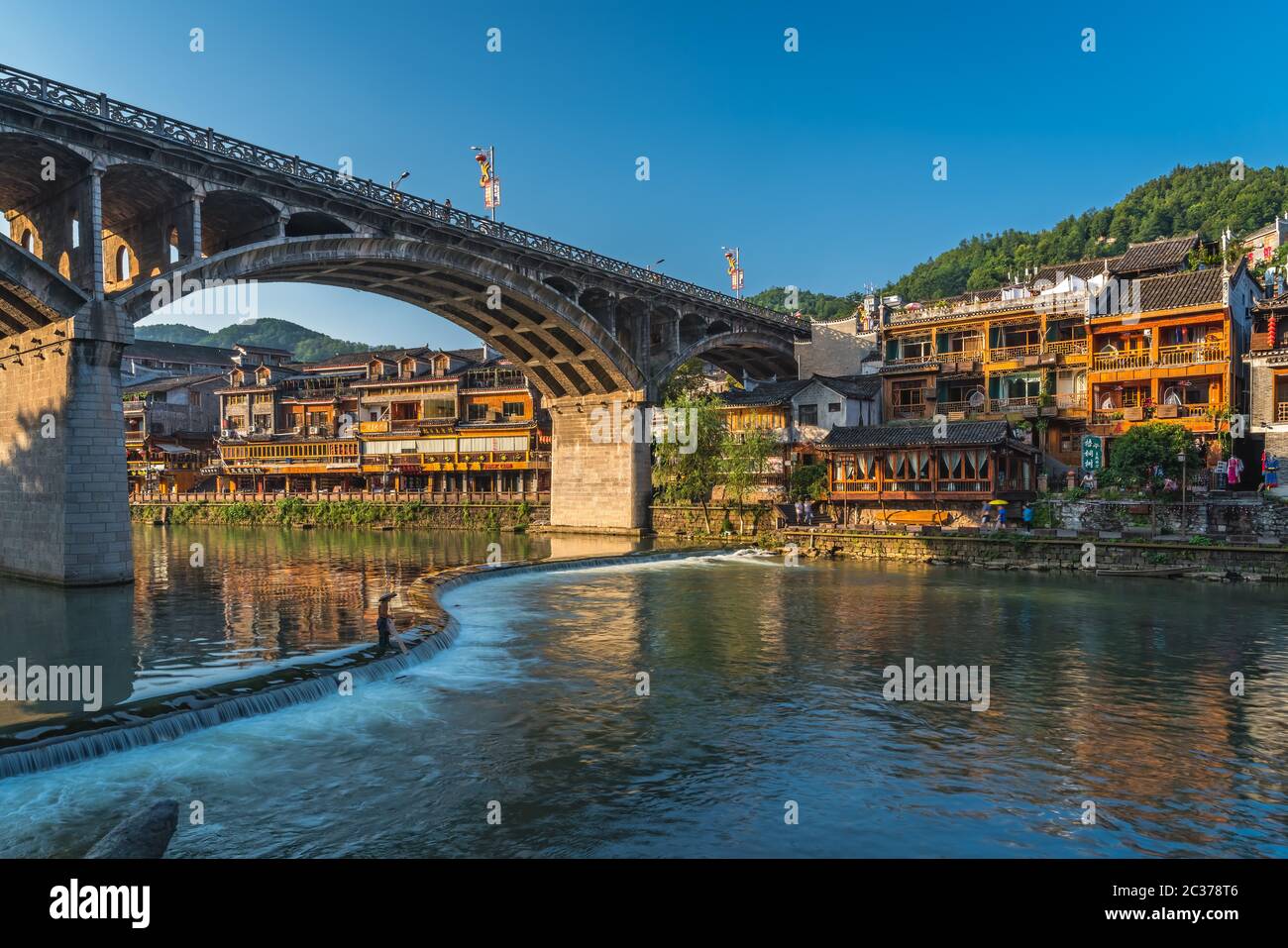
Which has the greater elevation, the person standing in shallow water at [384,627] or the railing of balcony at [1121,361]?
the railing of balcony at [1121,361]

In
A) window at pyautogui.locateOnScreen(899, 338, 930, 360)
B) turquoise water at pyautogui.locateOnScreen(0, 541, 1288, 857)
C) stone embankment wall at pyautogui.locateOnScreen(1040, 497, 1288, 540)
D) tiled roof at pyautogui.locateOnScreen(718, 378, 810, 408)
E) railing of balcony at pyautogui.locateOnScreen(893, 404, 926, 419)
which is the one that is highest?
window at pyautogui.locateOnScreen(899, 338, 930, 360)

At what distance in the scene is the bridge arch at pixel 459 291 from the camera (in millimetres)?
37781

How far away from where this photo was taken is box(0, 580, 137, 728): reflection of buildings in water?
17.6 metres

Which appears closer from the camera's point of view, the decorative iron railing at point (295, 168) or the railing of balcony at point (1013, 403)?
the decorative iron railing at point (295, 168)

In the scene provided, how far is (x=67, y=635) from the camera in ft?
79.1

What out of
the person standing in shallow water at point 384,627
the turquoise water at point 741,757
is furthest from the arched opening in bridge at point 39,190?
the turquoise water at point 741,757

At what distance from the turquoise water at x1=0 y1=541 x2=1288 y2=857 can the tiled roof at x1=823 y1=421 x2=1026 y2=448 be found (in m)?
19.6

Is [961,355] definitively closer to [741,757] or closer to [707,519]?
[707,519]

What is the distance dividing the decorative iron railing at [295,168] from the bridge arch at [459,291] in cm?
190

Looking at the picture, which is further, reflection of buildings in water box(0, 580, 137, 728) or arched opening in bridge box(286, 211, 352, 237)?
arched opening in bridge box(286, 211, 352, 237)

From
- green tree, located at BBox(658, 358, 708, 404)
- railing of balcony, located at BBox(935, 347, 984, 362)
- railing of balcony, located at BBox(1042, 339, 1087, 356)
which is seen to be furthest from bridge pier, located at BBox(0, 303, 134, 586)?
railing of balcony, located at BBox(1042, 339, 1087, 356)

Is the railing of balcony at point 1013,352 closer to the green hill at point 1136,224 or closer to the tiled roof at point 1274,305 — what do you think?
the tiled roof at point 1274,305

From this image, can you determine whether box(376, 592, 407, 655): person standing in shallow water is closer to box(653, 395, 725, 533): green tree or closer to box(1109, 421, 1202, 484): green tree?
box(653, 395, 725, 533): green tree

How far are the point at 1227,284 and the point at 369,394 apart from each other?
68.4 metres
